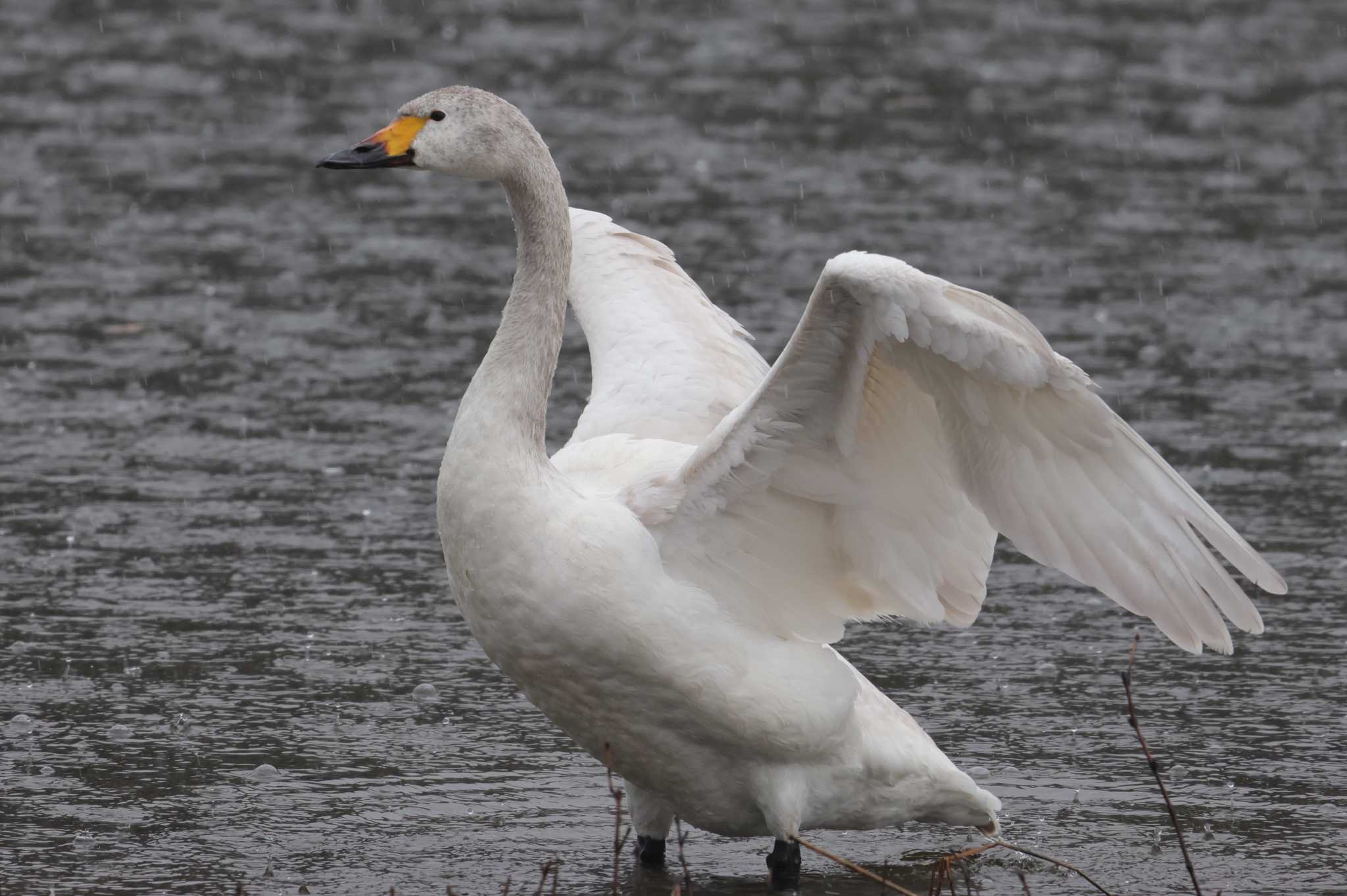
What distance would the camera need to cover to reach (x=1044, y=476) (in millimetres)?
6367

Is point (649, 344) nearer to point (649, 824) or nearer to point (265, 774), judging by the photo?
point (649, 824)

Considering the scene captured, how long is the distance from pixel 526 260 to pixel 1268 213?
926 centimetres

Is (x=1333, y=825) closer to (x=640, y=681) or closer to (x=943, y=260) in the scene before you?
(x=640, y=681)

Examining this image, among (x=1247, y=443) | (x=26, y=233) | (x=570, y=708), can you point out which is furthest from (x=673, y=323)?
(x=26, y=233)

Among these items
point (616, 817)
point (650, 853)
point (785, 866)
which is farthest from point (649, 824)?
point (616, 817)

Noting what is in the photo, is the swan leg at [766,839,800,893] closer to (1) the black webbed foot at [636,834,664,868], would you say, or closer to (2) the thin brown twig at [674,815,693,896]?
(2) the thin brown twig at [674,815,693,896]

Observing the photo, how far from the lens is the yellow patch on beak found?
21.5 ft

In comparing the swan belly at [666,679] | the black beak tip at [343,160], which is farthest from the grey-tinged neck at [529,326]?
the black beak tip at [343,160]

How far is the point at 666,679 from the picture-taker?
6.39 meters

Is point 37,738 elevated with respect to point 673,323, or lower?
lower

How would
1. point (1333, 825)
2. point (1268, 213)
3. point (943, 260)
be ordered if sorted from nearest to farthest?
point (1333, 825)
point (943, 260)
point (1268, 213)

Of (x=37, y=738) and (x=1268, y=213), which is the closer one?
(x=37, y=738)

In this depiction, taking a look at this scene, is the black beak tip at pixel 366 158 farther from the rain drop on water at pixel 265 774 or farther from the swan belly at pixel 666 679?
the rain drop on water at pixel 265 774

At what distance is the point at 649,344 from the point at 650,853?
172 centimetres
